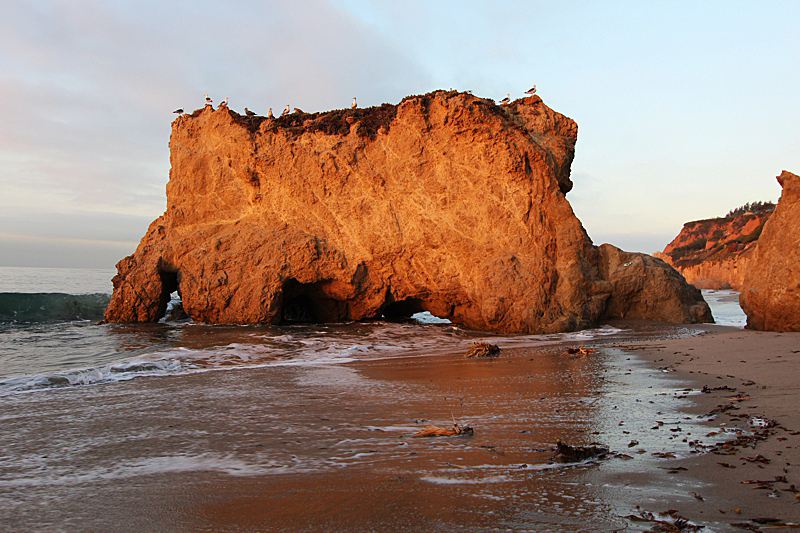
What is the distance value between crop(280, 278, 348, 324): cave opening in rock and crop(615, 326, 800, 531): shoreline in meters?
11.9

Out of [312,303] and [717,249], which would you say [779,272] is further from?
[717,249]

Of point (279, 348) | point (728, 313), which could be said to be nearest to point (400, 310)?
point (279, 348)

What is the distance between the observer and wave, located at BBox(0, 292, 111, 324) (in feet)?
61.4

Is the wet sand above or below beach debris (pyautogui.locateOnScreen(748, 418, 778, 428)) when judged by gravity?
below

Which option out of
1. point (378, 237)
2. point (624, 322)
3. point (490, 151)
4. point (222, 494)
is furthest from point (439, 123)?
point (222, 494)

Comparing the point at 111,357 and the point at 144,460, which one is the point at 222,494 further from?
the point at 111,357

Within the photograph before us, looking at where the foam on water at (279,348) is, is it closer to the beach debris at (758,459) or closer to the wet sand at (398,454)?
the wet sand at (398,454)

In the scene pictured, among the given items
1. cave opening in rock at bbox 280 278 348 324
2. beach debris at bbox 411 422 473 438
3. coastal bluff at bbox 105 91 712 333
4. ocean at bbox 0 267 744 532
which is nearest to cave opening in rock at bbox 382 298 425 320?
coastal bluff at bbox 105 91 712 333

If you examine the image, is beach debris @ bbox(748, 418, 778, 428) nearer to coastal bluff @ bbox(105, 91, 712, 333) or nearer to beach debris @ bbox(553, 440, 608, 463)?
beach debris @ bbox(553, 440, 608, 463)

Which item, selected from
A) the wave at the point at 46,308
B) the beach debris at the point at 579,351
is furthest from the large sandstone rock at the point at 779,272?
the wave at the point at 46,308

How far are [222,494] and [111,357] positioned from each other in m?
7.58

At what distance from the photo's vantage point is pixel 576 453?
3.25 meters

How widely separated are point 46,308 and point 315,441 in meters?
20.6

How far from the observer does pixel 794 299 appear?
9.62 metres
